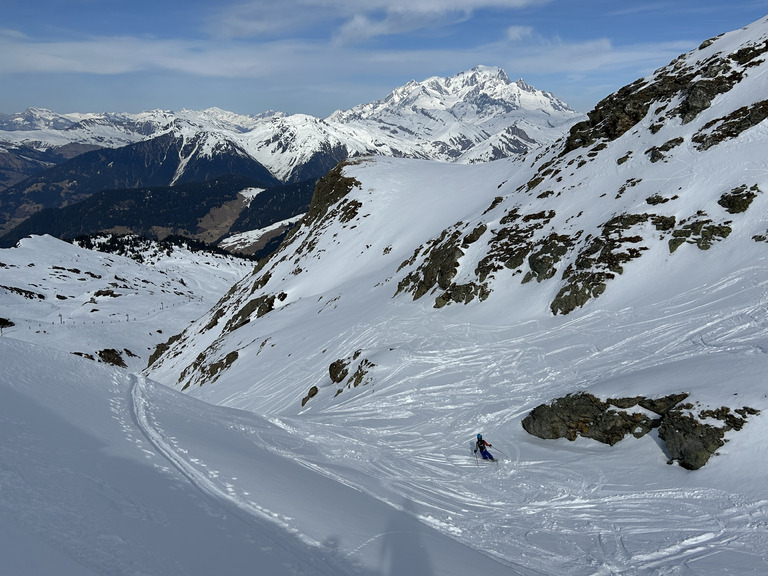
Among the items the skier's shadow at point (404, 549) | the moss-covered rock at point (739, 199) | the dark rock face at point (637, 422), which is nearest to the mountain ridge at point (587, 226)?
the moss-covered rock at point (739, 199)

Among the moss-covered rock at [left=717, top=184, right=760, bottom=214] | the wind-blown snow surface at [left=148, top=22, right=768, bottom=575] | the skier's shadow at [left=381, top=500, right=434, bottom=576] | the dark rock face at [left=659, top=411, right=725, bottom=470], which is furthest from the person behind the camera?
the moss-covered rock at [left=717, top=184, right=760, bottom=214]

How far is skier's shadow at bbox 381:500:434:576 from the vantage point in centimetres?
948

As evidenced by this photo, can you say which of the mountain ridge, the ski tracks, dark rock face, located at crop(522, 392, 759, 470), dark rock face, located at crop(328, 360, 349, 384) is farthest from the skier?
dark rock face, located at crop(328, 360, 349, 384)

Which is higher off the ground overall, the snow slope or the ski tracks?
the ski tracks

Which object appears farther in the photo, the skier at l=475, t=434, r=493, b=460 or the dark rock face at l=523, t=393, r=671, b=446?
the skier at l=475, t=434, r=493, b=460

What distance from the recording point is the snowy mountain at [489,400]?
10078 mm

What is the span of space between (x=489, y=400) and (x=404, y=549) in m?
13.4

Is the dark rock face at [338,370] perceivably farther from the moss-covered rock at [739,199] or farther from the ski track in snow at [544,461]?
the moss-covered rock at [739,199]

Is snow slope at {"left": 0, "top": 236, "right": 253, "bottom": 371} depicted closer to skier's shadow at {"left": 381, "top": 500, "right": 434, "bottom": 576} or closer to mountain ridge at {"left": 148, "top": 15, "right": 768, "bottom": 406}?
mountain ridge at {"left": 148, "top": 15, "right": 768, "bottom": 406}

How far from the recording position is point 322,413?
2677 cm

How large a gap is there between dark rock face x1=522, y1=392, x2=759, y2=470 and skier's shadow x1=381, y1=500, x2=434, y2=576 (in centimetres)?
900

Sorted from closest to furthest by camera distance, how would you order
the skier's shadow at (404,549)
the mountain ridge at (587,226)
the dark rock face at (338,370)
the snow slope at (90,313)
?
the skier's shadow at (404,549), the mountain ridge at (587,226), the dark rock face at (338,370), the snow slope at (90,313)

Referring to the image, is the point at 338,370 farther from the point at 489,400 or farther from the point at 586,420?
the point at 586,420

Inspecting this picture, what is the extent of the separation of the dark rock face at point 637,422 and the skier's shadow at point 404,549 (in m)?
9.00
